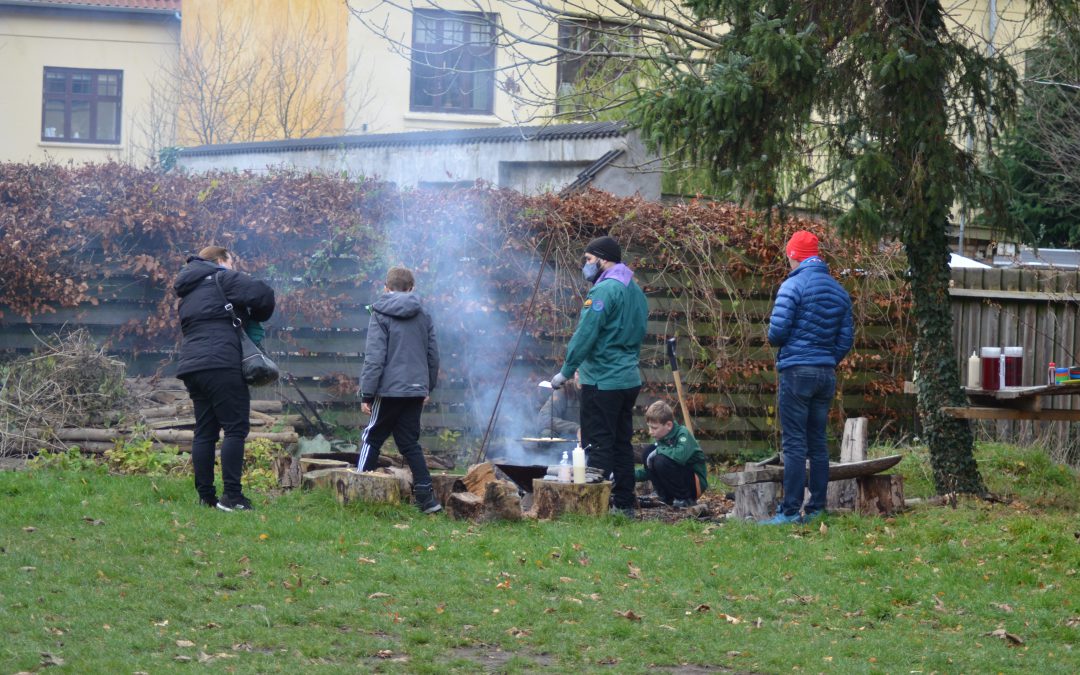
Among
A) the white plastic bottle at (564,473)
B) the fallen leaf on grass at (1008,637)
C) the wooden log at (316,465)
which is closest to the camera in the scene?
the fallen leaf on grass at (1008,637)

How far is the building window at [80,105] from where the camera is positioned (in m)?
29.6

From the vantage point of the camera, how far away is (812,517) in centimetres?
869

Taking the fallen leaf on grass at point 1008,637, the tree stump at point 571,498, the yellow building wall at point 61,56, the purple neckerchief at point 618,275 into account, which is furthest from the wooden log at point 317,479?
the yellow building wall at point 61,56

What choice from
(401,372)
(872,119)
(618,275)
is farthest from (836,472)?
(401,372)

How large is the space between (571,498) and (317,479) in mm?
1844

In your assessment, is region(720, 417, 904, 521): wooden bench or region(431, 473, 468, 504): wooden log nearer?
region(720, 417, 904, 521): wooden bench

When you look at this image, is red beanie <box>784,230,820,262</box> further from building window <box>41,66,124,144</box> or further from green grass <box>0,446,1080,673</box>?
building window <box>41,66,124,144</box>

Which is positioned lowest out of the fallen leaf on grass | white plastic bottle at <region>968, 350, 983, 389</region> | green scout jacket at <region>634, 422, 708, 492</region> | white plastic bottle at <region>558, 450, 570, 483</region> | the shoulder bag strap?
the fallen leaf on grass

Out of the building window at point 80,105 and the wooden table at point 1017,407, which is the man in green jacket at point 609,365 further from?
the building window at point 80,105

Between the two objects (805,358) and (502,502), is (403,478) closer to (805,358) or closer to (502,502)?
(502,502)

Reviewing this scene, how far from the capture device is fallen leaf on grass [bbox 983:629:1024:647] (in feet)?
19.3

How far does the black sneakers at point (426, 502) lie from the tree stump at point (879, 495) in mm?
2981

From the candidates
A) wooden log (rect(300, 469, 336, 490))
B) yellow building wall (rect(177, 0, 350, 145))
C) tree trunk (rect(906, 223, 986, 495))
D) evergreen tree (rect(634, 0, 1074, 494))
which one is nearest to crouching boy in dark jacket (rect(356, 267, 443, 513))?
wooden log (rect(300, 469, 336, 490))

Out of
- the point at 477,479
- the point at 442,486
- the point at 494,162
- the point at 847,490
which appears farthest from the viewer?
the point at 494,162
